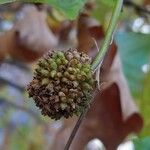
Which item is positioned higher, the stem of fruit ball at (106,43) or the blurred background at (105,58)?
the blurred background at (105,58)

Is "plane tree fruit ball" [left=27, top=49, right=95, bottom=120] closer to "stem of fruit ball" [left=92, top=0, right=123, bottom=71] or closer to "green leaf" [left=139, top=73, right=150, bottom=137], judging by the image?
"stem of fruit ball" [left=92, top=0, right=123, bottom=71]

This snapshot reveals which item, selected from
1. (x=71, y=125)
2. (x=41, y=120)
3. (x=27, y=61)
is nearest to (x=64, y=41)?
(x=27, y=61)

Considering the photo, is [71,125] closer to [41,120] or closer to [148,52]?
[148,52]

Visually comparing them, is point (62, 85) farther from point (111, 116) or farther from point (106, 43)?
point (111, 116)

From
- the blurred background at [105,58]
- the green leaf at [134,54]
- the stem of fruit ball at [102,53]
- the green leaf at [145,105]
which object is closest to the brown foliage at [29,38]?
the blurred background at [105,58]

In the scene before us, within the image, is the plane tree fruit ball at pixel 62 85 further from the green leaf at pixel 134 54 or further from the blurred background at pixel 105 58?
the green leaf at pixel 134 54

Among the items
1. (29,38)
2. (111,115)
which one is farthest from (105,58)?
(29,38)
